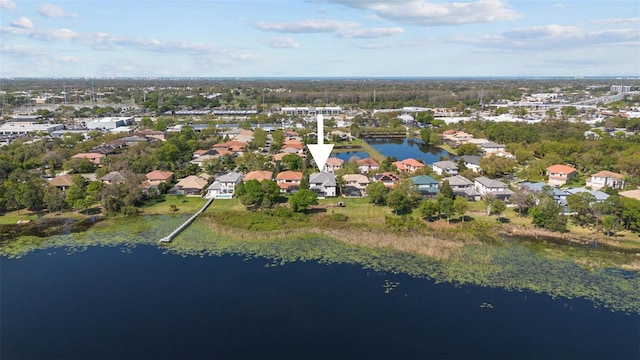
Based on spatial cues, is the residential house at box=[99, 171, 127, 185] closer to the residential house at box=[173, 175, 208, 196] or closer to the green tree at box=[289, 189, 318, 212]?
the residential house at box=[173, 175, 208, 196]

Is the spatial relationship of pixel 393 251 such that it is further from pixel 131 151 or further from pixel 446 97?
pixel 446 97

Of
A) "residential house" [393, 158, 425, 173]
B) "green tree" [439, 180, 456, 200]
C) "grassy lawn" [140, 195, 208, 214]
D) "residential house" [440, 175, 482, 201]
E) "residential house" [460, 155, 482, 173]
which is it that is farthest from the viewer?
"residential house" [460, 155, 482, 173]

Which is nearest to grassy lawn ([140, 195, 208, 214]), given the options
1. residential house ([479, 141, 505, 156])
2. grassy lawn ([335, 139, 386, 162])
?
grassy lawn ([335, 139, 386, 162])

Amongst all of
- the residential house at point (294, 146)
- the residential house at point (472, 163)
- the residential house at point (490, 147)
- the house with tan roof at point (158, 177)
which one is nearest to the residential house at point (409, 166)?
the residential house at point (472, 163)

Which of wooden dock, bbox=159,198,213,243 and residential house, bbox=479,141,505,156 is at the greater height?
residential house, bbox=479,141,505,156

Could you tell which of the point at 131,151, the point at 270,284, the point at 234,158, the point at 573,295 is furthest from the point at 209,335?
the point at 131,151

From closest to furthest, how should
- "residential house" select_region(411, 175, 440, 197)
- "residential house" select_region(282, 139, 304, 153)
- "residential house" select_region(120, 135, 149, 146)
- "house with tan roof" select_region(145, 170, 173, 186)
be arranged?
"residential house" select_region(411, 175, 440, 197)
"house with tan roof" select_region(145, 170, 173, 186)
"residential house" select_region(282, 139, 304, 153)
"residential house" select_region(120, 135, 149, 146)

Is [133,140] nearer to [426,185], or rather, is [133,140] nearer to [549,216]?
[426,185]
